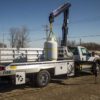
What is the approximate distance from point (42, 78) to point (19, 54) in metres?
3.20

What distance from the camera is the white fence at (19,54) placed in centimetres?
1425

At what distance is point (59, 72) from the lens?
1352cm

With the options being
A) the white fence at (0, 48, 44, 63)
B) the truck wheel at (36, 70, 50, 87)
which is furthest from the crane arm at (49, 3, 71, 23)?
the truck wheel at (36, 70, 50, 87)

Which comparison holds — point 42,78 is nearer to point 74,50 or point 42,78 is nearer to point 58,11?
point 74,50

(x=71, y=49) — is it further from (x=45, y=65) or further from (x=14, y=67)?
(x=14, y=67)

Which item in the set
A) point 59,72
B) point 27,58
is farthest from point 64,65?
point 27,58

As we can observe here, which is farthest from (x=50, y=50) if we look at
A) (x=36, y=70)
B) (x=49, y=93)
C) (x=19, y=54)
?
(x=49, y=93)

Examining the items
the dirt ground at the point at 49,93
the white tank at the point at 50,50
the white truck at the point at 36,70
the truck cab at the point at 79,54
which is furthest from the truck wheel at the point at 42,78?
the truck cab at the point at 79,54

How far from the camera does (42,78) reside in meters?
12.5

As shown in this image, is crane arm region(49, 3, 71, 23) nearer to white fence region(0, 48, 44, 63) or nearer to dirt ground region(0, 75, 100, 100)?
white fence region(0, 48, 44, 63)

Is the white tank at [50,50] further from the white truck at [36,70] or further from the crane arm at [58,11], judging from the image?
the crane arm at [58,11]

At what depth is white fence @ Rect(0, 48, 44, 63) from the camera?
14.2 meters

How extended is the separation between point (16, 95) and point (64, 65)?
4335 mm

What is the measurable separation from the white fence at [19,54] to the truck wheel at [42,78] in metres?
2.79
